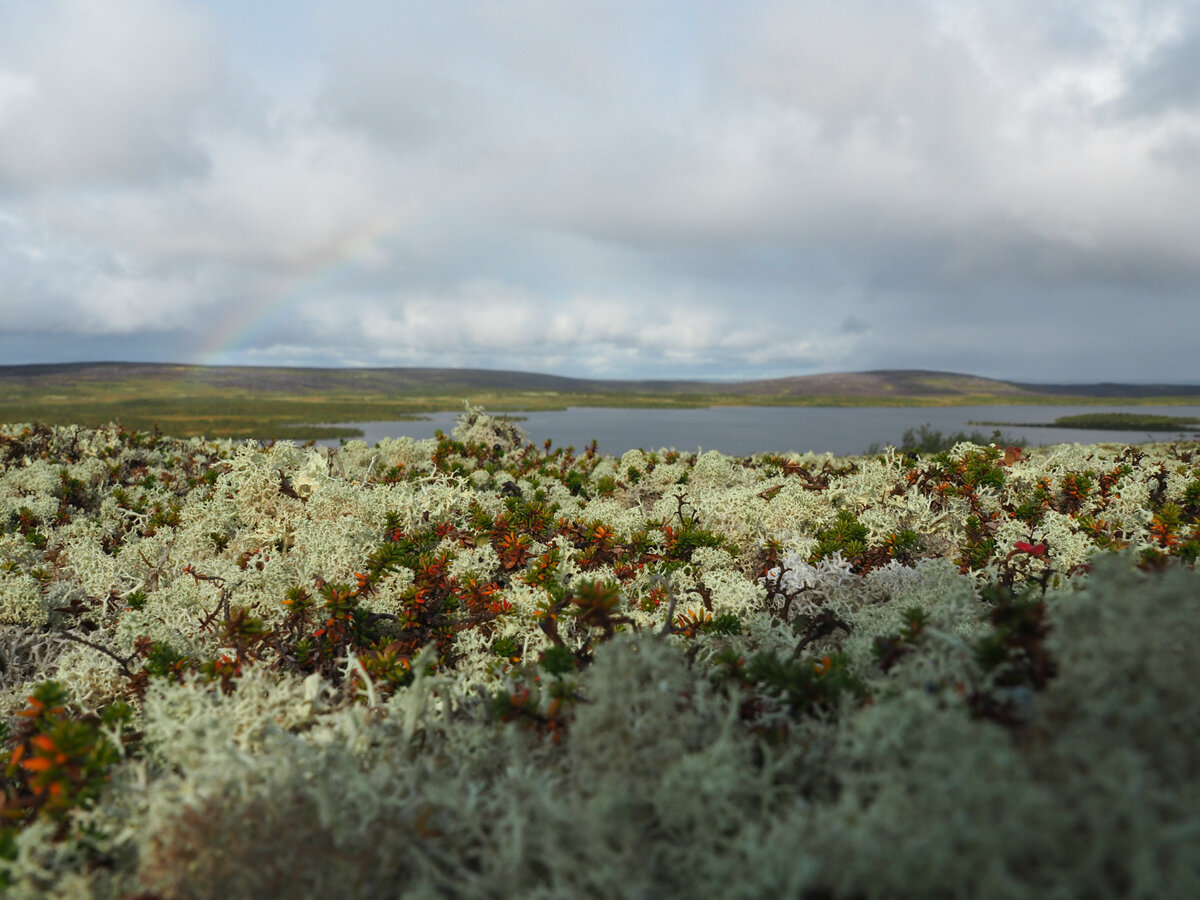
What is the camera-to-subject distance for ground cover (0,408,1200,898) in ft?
4.59

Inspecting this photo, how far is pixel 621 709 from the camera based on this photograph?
6.13ft

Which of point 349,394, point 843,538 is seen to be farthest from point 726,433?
point 349,394

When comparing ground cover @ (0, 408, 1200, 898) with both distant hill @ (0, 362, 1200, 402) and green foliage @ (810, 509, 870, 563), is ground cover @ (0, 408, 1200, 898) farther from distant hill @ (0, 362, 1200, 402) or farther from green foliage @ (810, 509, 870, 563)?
distant hill @ (0, 362, 1200, 402)

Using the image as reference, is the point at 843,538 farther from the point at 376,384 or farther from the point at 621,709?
the point at 376,384

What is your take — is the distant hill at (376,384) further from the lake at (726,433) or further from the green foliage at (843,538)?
the green foliage at (843,538)

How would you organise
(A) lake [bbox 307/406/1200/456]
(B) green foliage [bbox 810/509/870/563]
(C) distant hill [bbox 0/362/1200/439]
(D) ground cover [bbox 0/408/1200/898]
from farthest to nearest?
(C) distant hill [bbox 0/362/1200/439] → (A) lake [bbox 307/406/1200/456] → (B) green foliage [bbox 810/509/870/563] → (D) ground cover [bbox 0/408/1200/898]

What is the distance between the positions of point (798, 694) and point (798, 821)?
71cm

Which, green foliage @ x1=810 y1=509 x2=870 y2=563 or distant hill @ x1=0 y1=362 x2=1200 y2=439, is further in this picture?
distant hill @ x1=0 y1=362 x2=1200 y2=439

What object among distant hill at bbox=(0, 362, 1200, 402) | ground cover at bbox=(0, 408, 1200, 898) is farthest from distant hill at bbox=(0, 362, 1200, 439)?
ground cover at bbox=(0, 408, 1200, 898)

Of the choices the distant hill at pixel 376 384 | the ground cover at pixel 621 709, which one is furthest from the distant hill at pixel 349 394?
the ground cover at pixel 621 709

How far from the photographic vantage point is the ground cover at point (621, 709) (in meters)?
1.40

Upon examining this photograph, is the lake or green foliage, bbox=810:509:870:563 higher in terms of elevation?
green foliage, bbox=810:509:870:563

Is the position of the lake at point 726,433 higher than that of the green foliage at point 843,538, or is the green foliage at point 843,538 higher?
the green foliage at point 843,538

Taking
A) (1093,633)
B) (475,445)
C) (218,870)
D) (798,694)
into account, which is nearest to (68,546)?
(475,445)
